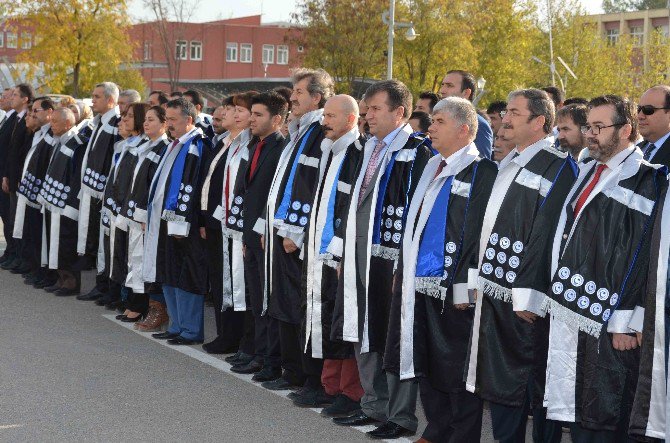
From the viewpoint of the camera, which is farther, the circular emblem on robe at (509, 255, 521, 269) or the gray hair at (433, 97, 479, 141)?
the gray hair at (433, 97, 479, 141)

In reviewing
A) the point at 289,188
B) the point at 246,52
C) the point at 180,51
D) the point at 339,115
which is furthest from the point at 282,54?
the point at 339,115

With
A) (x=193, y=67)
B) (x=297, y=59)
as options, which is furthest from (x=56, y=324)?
(x=193, y=67)

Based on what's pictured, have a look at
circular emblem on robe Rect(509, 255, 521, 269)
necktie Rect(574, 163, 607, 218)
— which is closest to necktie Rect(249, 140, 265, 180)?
circular emblem on robe Rect(509, 255, 521, 269)

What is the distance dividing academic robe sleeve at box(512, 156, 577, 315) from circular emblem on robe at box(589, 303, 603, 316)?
452 millimetres

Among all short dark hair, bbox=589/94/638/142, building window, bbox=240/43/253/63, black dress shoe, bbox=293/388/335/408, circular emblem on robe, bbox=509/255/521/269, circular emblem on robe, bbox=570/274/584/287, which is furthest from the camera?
building window, bbox=240/43/253/63

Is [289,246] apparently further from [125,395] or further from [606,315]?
[606,315]

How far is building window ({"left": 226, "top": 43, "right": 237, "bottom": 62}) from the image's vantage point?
9000 cm

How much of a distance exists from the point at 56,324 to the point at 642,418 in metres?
6.95

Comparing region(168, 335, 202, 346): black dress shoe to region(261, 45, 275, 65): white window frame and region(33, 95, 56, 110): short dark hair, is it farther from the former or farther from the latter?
region(261, 45, 275, 65): white window frame

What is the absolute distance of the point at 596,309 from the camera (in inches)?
224

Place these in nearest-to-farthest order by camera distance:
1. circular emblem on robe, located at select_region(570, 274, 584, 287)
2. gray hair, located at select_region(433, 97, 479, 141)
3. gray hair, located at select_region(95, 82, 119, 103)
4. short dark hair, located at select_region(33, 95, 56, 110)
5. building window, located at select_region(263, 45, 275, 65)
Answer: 1. circular emblem on robe, located at select_region(570, 274, 584, 287)
2. gray hair, located at select_region(433, 97, 479, 141)
3. gray hair, located at select_region(95, 82, 119, 103)
4. short dark hair, located at select_region(33, 95, 56, 110)
5. building window, located at select_region(263, 45, 275, 65)

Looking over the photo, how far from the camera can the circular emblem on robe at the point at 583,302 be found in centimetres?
571

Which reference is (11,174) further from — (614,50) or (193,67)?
(193,67)

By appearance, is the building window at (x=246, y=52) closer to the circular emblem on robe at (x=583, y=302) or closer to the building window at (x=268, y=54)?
the building window at (x=268, y=54)
